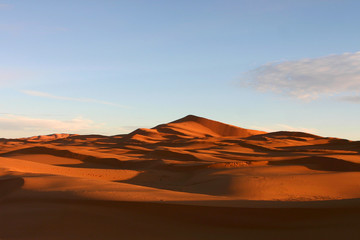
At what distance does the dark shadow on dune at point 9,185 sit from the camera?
5874 millimetres

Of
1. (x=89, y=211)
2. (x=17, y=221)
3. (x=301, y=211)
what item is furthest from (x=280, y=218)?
(x=17, y=221)

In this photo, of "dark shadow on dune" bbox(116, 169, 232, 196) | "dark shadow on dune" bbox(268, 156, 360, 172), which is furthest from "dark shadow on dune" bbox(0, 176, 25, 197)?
"dark shadow on dune" bbox(268, 156, 360, 172)

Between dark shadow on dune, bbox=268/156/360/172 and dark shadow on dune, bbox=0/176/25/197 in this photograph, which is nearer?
dark shadow on dune, bbox=0/176/25/197

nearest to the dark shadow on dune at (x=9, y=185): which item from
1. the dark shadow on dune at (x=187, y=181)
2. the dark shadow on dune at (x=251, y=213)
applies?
the dark shadow on dune at (x=251, y=213)

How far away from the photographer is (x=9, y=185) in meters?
6.34

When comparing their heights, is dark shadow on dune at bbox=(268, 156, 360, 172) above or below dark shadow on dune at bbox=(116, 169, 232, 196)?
above

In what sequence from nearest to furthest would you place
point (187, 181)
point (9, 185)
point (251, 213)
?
point (251, 213), point (9, 185), point (187, 181)

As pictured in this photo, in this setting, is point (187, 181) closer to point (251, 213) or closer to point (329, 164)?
point (329, 164)

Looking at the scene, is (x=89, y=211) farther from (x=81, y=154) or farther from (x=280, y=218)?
(x=81, y=154)

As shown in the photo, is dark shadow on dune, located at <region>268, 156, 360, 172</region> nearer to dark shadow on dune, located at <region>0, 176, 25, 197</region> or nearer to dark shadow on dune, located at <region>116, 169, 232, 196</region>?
dark shadow on dune, located at <region>116, 169, 232, 196</region>

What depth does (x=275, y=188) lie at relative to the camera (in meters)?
7.22

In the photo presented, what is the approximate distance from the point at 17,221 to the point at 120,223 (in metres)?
1.14

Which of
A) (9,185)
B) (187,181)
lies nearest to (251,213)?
(9,185)

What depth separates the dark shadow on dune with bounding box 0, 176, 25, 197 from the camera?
5874 millimetres
